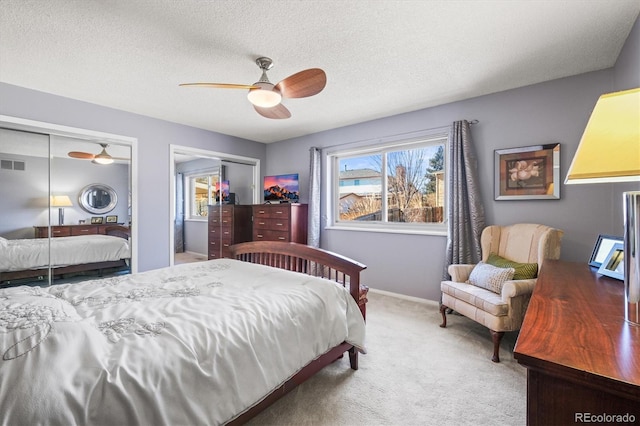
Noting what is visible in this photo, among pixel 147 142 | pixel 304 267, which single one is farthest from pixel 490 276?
pixel 147 142

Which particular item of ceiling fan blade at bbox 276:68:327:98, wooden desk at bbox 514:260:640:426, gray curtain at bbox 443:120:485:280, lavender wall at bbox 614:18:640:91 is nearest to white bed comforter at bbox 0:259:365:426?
wooden desk at bbox 514:260:640:426

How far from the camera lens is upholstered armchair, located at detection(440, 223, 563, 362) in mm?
2214

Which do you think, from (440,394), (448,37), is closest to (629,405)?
(440,394)

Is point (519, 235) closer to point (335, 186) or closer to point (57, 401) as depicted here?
point (335, 186)

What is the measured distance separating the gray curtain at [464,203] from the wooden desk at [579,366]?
89.7 inches

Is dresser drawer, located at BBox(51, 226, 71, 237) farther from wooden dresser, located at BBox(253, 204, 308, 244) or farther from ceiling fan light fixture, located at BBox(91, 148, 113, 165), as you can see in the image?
wooden dresser, located at BBox(253, 204, 308, 244)

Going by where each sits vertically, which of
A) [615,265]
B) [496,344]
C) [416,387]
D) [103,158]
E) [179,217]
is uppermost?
[103,158]

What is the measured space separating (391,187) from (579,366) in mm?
3596

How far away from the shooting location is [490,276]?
8.33 ft

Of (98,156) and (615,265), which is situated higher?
(98,156)

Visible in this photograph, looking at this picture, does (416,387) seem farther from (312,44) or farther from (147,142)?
(147,142)

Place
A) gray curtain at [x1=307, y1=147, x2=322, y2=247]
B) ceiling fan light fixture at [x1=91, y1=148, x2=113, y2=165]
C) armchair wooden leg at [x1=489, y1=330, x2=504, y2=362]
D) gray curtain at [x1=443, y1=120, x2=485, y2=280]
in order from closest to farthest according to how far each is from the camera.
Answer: armchair wooden leg at [x1=489, y1=330, x2=504, y2=362], gray curtain at [x1=443, y1=120, x2=485, y2=280], ceiling fan light fixture at [x1=91, y1=148, x2=113, y2=165], gray curtain at [x1=307, y1=147, x2=322, y2=247]

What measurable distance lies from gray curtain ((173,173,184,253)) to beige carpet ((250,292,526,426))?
11.1 feet

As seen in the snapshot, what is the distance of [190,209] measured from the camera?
4762mm
